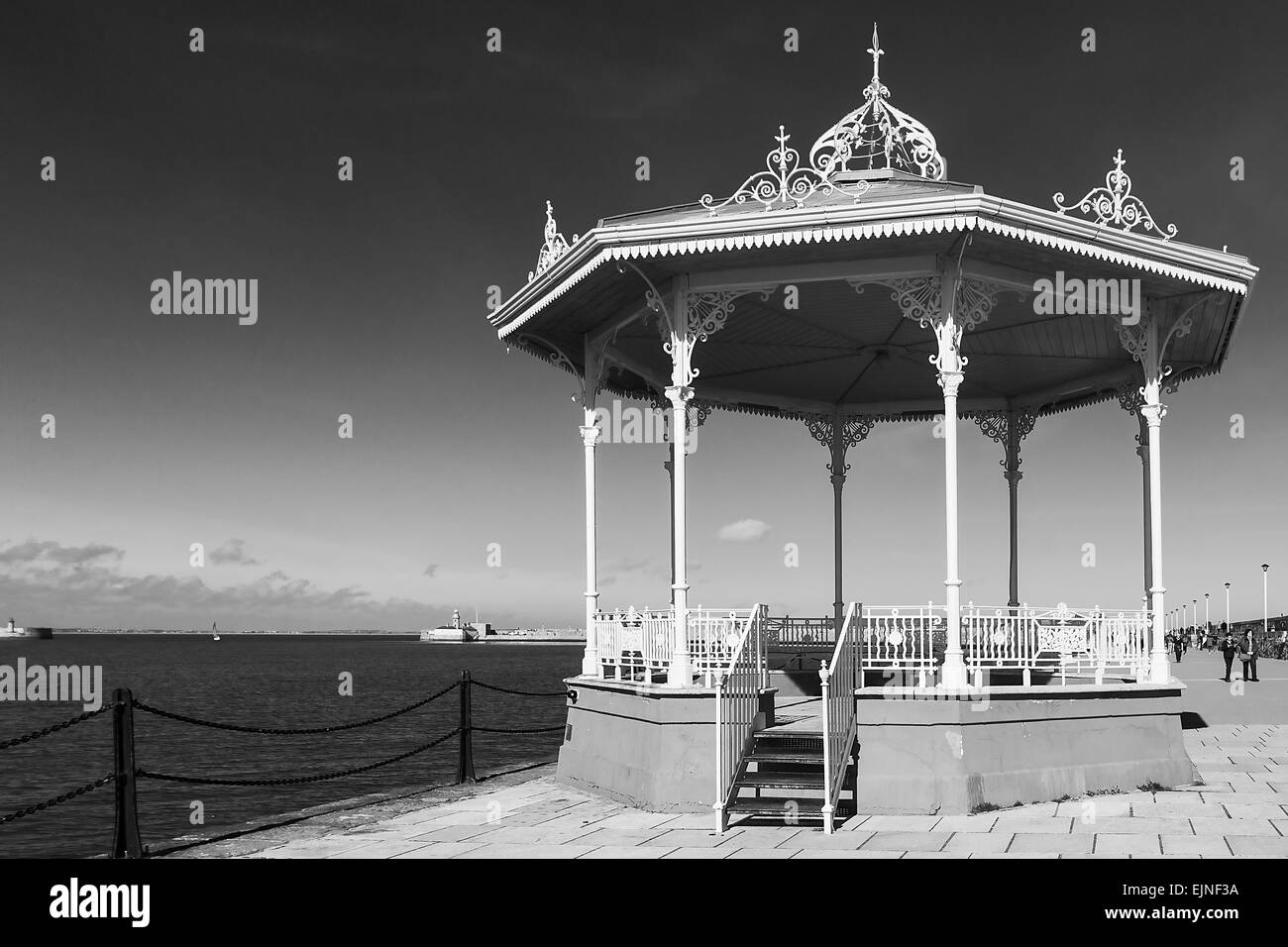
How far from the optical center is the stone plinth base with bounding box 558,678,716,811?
10969mm

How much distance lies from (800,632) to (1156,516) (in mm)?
6597

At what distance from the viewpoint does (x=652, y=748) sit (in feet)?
37.0

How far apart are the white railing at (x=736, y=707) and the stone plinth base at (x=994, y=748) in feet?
3.58

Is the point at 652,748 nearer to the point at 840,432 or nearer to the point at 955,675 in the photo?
the point at 955,675

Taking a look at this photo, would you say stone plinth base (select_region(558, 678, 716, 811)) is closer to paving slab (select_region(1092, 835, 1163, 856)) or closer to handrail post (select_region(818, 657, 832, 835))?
handrail post (select_region(818, 657, 832, 835))

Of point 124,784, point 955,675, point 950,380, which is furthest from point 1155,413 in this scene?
point 124,784

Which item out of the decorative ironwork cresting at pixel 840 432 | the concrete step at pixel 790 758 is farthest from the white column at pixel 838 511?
the concrete step at pixel 790 758

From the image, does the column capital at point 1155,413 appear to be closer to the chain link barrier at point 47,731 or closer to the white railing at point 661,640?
the white railing at point 661,640

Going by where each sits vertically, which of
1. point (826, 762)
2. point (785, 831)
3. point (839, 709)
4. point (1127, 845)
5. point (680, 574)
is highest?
point (680, 574)

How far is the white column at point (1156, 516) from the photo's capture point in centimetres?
1233

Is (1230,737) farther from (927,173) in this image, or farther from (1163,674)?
(927,173)

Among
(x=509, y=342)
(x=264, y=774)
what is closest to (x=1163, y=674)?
(x=509, y=342)

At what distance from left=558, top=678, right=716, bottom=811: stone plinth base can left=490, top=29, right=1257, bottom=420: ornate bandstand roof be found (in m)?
3.87

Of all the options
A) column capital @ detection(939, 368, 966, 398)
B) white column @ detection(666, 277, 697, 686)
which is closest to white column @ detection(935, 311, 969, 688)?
column capital @ detection(939, 368, 966, 398)
